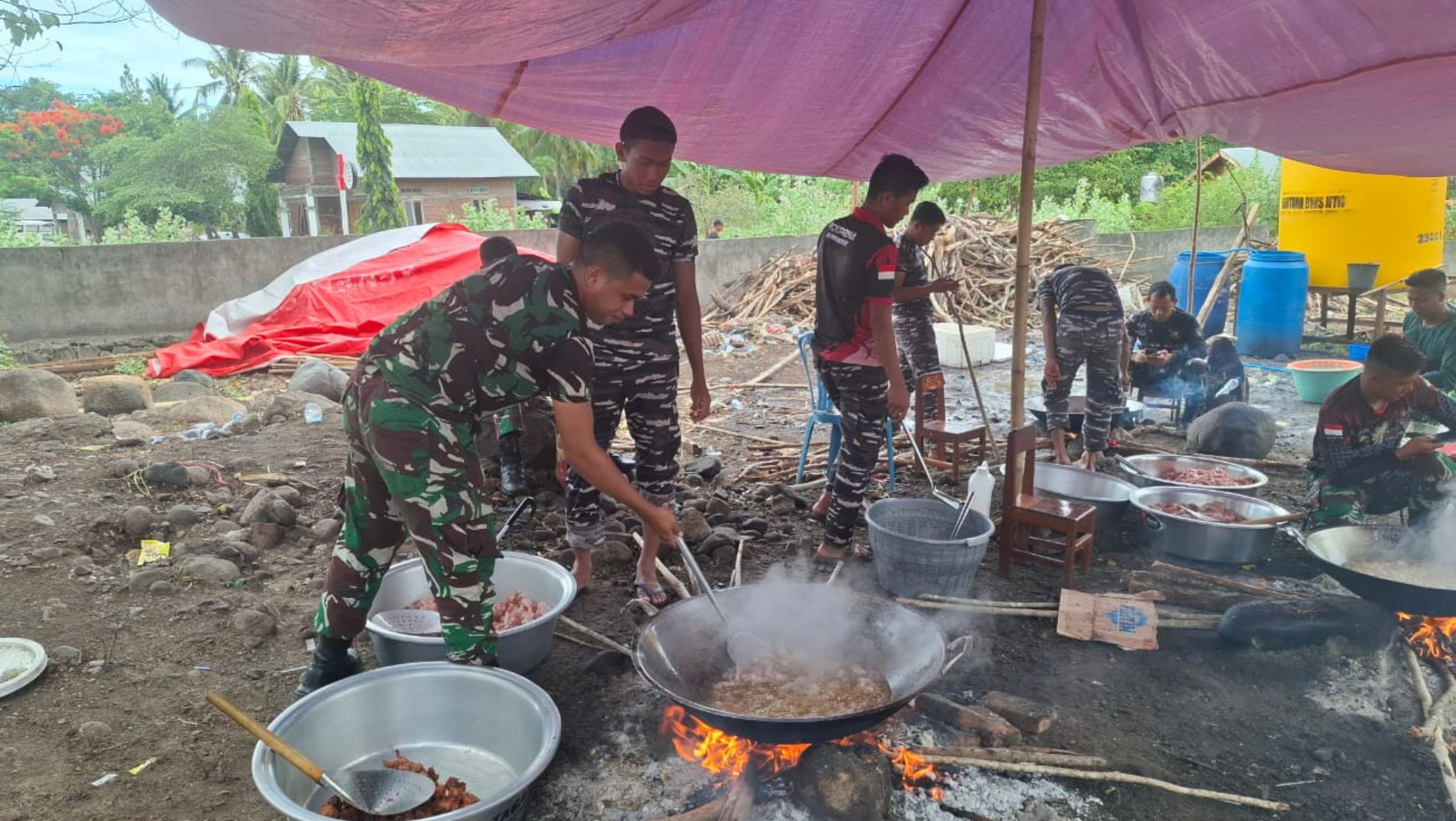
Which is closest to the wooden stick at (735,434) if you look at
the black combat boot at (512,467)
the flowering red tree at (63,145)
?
the black combat boot at (512,467)

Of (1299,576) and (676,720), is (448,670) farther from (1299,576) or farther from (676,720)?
(1299,576)

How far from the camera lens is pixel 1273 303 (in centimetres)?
1065

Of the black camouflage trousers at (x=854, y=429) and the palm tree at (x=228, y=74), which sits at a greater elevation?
the palm tree at (x=228, y=74)

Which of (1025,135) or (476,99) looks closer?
(1025,135)

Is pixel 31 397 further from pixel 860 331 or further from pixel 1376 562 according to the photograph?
pixel 1376 562

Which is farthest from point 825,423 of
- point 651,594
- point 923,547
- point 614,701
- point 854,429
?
point 614,701

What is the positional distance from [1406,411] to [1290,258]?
23.9 feet

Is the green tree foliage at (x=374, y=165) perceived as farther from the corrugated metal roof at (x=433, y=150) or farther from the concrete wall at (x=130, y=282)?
the concrete wall at (x=130, y=282)

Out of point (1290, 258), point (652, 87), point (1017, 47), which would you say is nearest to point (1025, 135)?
point (1017, 47)

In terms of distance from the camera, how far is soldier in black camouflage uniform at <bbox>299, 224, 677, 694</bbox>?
8.32 ft

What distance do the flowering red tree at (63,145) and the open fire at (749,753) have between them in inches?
1345

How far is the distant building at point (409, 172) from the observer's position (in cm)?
2722

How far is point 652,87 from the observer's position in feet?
15.1

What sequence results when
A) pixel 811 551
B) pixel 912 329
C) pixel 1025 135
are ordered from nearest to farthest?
pixel 1025 135, pixel 811 551, pixel 912 329
